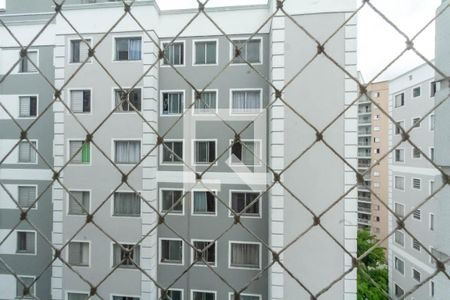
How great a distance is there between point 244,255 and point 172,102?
62.9 inches

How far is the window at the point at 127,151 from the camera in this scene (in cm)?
245

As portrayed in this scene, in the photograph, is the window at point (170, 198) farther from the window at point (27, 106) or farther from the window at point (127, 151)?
the window at point (27, 106)

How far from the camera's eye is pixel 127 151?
246 centimetres

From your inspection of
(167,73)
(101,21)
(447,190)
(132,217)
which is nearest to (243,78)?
(167,73)

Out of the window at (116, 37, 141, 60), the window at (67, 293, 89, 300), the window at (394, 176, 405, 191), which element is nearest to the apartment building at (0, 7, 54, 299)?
the window at (67, 293, 89, 300)

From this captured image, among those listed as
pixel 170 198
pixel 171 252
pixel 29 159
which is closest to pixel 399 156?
pixel 170 198

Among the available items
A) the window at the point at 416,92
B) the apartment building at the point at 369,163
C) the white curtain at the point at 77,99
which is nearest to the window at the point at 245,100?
the white curtain at the point at 77,99

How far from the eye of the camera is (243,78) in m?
2.41

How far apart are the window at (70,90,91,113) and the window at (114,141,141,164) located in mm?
418

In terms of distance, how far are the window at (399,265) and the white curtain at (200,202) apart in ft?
8.77

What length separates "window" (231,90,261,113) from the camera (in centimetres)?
244

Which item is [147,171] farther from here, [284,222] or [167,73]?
[284,222]

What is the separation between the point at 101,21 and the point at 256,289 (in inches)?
108

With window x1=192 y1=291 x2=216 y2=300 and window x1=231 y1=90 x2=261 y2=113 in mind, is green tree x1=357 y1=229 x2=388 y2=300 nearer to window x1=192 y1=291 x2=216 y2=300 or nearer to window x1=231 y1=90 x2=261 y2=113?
window x1=192 y1=291 x2=216 y2=300
